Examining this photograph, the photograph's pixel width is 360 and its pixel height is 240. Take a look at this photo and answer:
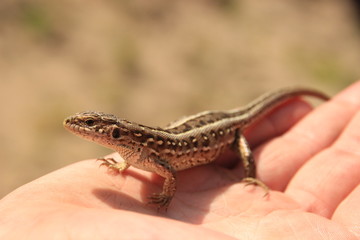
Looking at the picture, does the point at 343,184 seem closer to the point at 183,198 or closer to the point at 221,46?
the point at 183,198

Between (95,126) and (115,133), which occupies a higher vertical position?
(95,126)

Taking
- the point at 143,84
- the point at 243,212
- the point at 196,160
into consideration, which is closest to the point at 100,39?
the point at 143,84

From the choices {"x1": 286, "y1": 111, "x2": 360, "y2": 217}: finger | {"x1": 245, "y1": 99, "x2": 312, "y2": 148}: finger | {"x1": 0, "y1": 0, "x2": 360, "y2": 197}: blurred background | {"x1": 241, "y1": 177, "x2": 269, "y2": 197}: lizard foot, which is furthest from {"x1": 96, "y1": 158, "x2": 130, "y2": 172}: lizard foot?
{"x1": 0, "y1": 0, "x2": 360, "y2": 197}: blurred background

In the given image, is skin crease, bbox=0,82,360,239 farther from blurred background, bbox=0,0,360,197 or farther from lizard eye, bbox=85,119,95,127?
blurred background, bbox=0,0,360,197

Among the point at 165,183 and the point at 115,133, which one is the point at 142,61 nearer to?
the point at 115,133

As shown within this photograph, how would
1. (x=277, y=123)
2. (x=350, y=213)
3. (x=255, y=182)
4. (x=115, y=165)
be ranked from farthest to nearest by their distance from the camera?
(x=277, y=123)
(x=255, y=182)
(x=115, y=165)
(x=350, y=213)

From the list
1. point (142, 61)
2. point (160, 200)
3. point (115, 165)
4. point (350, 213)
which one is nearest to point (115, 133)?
point (115, 165)

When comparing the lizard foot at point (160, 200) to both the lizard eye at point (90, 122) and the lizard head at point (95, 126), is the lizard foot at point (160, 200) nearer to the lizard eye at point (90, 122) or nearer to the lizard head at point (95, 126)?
the lizard head at point (95, 126)
